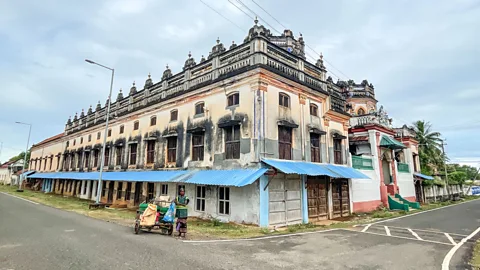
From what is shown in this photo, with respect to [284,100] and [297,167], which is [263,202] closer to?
[297,167]

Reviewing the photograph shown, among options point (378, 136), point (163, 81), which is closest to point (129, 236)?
point (163, 81)

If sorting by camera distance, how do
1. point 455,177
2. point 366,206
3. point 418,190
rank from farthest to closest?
point 455,177 → point 418,190 → point 366,206

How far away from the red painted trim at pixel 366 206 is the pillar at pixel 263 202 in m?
9.71

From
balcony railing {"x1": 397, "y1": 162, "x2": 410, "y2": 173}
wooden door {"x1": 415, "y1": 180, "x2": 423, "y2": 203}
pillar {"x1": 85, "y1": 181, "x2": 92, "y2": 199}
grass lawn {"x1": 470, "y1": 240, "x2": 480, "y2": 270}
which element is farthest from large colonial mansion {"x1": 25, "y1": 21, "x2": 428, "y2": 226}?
wooden door {"x1": 415, "y1": 180, "x2": 423, "y2": 203}

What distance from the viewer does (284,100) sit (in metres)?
14.7

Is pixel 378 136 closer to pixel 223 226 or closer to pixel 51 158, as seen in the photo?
pixel 223 226

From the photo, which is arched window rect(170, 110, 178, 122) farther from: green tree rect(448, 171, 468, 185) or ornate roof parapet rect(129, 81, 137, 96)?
green tree rect(448, 171, 468, 185)

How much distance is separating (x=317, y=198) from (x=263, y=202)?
511 cm

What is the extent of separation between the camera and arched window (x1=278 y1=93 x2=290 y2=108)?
14.4 meters

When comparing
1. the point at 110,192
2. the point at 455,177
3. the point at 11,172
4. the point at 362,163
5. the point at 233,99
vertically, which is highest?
the point at 233,99

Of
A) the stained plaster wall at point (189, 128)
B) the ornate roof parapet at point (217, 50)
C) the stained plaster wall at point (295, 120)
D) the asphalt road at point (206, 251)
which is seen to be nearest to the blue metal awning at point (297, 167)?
the stained plaster wall at point (295, 120)

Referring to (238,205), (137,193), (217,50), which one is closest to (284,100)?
(217,50)

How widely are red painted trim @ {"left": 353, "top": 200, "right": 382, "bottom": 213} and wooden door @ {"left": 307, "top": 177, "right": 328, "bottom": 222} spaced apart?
3.95 m

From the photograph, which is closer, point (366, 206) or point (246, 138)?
point (246, 138)
